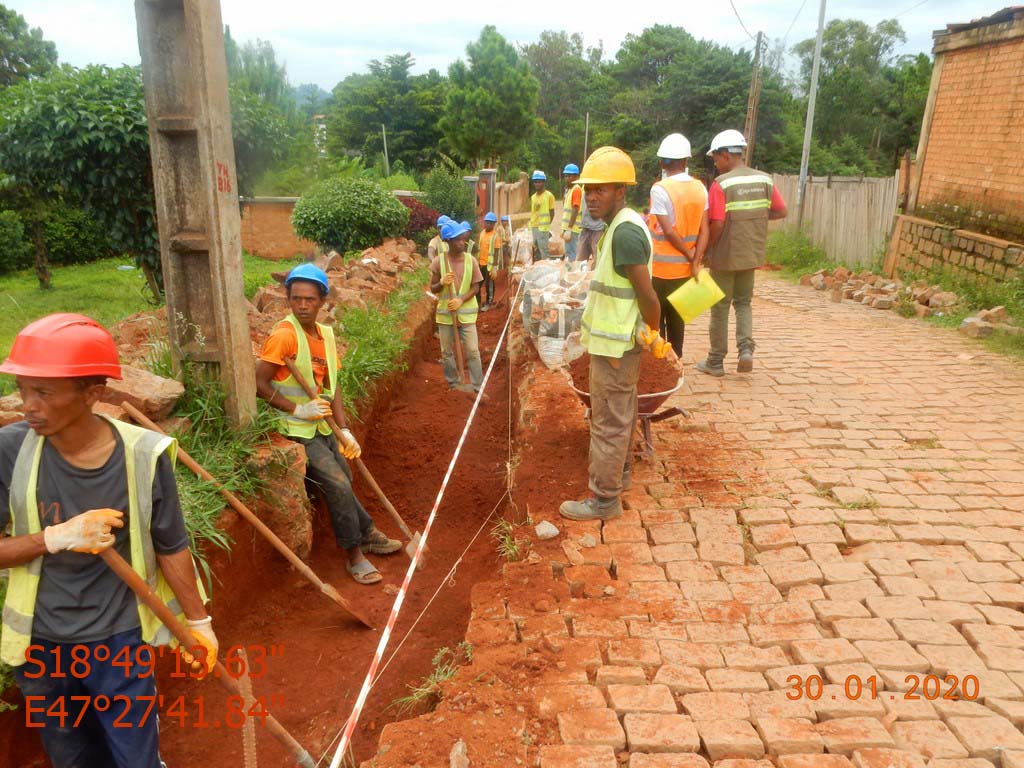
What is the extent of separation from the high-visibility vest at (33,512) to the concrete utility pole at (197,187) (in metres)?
2.19

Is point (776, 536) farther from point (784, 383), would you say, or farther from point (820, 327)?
point (820, 327)

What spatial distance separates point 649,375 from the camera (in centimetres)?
517

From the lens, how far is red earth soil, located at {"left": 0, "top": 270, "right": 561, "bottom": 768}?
3.44m

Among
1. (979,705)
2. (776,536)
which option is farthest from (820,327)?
(979,705)

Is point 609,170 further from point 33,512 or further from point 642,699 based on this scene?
point 33,512

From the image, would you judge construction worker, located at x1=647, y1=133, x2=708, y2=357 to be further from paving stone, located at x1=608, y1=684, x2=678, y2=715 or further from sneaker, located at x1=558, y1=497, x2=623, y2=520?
paving stone, located at x1=608, y1=684, x2=678, y2=715

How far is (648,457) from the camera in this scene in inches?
205

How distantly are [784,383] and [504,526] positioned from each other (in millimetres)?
3379

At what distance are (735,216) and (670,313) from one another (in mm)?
1135

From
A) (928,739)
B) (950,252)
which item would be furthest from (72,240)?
(928,739)

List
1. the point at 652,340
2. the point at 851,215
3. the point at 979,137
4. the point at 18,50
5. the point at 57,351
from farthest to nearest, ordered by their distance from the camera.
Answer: the point at 18,50
the point at 851,215
the point at 979,137
the point at 652,340
the point at 57,351

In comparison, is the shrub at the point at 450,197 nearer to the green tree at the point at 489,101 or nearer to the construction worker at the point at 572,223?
the construction worker at the point at 572,223

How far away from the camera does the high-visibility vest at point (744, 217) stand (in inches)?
257

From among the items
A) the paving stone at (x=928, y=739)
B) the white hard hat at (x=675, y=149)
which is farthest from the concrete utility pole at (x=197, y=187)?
the paving stone at (x=928, y=739)
